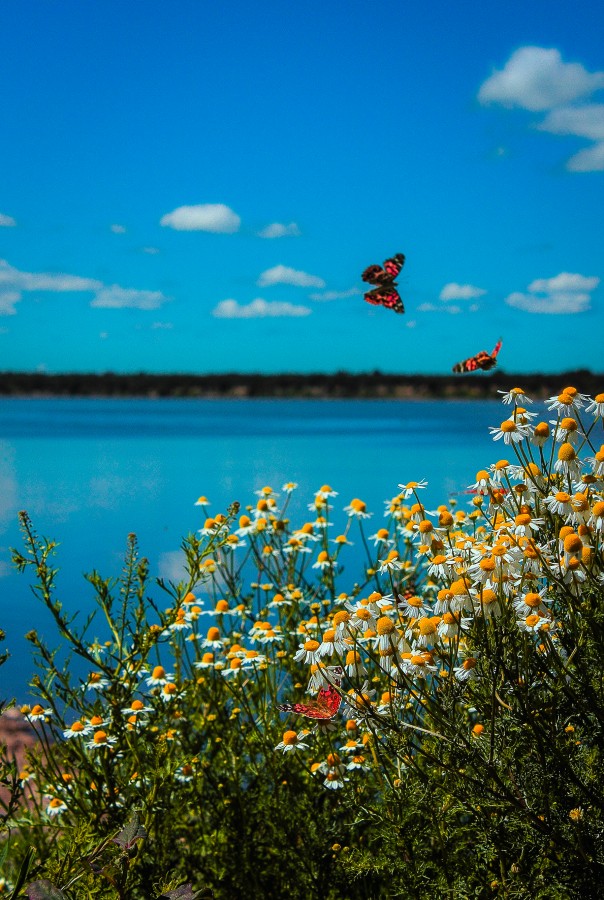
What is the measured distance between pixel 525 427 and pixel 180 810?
7.02 ft

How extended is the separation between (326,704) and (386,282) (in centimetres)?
179

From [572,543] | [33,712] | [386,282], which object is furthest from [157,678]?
[572,543]

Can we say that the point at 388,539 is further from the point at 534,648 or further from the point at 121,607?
the point at 534,648

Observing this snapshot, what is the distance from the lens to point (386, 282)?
3.73 meters

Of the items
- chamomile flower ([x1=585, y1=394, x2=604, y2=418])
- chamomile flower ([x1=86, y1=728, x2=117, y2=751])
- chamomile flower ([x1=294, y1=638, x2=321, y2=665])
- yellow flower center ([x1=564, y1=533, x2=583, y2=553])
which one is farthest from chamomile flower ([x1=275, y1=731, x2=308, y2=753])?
chamomile flower ([x1=585, y1=394, x2=604, y2=418])

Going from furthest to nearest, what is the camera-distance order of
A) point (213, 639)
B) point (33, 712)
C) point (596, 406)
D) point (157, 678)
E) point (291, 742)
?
point (213, 639) < point (157, 678) < point (33, 712) < point (291, 742) < point (596, 406)

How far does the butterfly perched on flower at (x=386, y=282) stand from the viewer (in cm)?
359

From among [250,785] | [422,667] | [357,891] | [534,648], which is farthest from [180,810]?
[534,648]

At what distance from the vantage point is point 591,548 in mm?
2646

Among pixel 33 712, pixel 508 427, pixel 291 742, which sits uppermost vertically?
pixel 508 427

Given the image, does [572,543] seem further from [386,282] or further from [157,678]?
[157,678]

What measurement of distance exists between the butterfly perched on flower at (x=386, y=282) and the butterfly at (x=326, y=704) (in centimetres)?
145

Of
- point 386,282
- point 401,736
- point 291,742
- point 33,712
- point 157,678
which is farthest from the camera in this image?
point 157,678

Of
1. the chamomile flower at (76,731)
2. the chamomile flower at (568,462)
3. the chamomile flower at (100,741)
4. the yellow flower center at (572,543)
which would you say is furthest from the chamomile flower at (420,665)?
the chamomile flower at (76,731)
